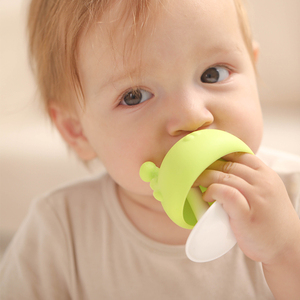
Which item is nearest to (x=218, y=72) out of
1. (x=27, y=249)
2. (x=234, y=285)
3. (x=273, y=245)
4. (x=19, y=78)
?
(x=273, y=245)

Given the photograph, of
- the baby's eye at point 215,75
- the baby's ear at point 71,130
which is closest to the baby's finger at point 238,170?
the baby's eye at point 215,75

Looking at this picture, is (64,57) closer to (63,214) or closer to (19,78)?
(63,214)

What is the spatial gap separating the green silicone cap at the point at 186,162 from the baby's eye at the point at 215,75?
0.52ft

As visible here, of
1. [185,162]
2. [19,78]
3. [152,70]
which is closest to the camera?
[185,162]

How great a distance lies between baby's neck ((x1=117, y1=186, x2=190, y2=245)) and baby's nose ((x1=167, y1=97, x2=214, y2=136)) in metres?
0.27

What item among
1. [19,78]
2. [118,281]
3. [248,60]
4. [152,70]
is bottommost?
[118,281]

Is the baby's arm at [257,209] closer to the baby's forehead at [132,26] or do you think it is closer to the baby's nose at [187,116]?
the baby's nose at [187,116]

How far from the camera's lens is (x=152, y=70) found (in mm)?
667

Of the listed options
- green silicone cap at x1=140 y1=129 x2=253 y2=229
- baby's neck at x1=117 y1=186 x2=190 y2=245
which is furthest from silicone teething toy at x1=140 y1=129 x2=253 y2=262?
baby's neck at x1=117 y1=186 x2=190 y2=245

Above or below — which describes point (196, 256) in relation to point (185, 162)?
below

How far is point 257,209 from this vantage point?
1.86ft

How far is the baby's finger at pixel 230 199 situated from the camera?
54 centimetres

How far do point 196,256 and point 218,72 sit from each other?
35 centimetres

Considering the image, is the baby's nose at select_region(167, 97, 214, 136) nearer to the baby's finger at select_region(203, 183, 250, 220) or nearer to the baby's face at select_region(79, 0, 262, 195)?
the baby's face at select_region(79, 0, 262, 195)
